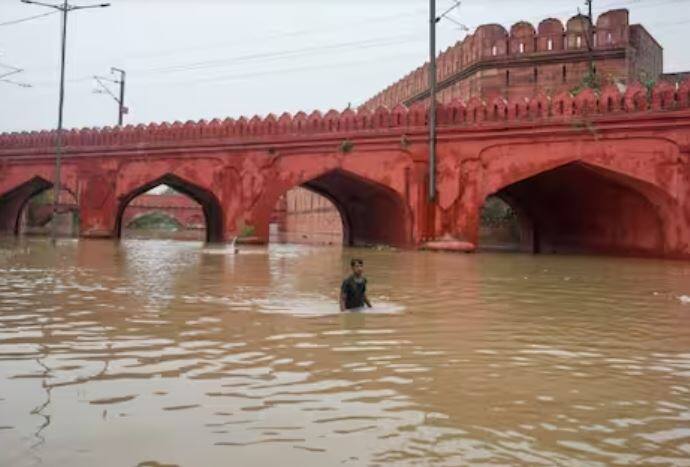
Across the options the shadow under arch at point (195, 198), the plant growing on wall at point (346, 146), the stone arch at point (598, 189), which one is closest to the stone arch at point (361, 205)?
the plant growing on wall at point (346, 146)

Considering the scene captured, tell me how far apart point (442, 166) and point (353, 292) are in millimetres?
12079

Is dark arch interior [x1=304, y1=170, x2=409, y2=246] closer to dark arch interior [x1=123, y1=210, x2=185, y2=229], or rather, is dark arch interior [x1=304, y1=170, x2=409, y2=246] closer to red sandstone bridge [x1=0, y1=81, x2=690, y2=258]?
red sandstone bridge [x1=0, y1=81, x2=690, y2=258]

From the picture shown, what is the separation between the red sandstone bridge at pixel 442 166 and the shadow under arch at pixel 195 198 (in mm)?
140

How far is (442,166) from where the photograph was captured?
1861 centimetres

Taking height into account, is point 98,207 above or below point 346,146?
below

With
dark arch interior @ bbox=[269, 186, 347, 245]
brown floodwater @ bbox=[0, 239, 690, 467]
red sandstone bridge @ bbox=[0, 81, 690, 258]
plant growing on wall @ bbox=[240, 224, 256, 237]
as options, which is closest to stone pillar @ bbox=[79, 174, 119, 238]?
red sandstone bridge @ bbox=[0, 81, 690, 258]

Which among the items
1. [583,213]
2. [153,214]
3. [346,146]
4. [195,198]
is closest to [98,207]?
[195,198]

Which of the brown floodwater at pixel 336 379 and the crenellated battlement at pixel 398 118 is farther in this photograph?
the crenellated battlement at pixel 398 118

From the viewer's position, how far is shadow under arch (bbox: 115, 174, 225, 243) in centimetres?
2330

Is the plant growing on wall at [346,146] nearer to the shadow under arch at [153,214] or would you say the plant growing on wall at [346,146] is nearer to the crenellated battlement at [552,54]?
the crenellated battlement at [552,54]

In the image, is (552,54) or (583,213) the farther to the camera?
(552,54)

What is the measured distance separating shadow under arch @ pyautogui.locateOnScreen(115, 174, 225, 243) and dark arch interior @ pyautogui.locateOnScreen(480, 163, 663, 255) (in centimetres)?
959

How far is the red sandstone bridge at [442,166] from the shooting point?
16625 millimetres

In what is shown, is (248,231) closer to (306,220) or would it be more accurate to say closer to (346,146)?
(346,146)
